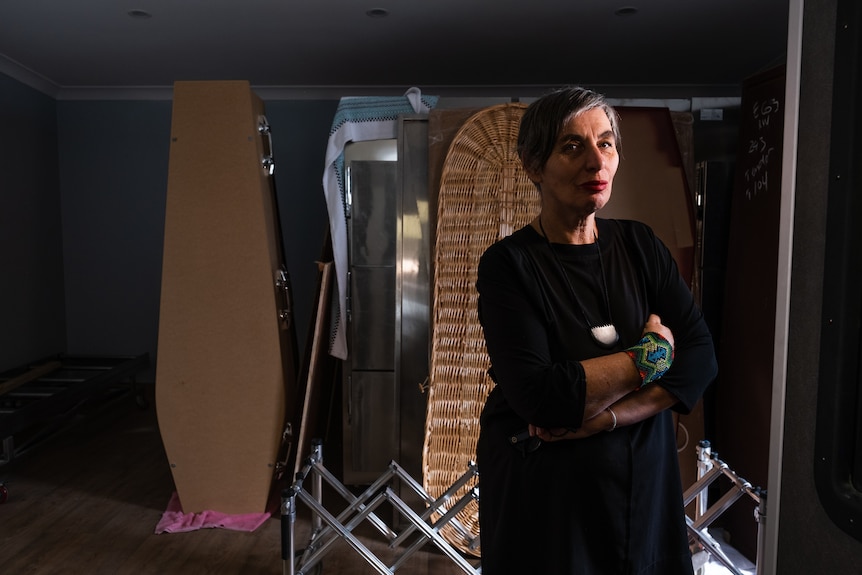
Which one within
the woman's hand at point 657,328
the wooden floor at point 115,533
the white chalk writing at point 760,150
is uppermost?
the white chalk writing at point 760,150

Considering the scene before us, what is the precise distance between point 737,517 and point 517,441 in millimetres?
2267

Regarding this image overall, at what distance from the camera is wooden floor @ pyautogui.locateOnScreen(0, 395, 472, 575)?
2.67 meters

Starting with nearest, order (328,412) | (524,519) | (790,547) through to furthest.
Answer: (790,547)
(524,519)
(328,412)

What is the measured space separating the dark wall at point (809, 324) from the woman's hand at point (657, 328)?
24cm

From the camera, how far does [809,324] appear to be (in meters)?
1.00

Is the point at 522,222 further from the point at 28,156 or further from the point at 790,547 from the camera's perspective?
the point at 28,156

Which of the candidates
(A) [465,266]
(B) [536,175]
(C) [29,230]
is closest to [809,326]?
(B) [536,175]

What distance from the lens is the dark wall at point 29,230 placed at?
14.3 ft

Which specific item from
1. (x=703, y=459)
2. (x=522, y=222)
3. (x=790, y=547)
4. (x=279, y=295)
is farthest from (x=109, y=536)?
(x=790, y=547)

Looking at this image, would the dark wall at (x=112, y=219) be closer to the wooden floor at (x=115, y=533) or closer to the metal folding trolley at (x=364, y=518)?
the wooden floor at (x=115, y=533)

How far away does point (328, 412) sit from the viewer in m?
3.87

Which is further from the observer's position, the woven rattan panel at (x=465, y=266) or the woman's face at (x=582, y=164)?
the woven rattan panel at (x=465, y=266)

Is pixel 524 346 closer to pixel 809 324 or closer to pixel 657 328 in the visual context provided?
pixel 657 328

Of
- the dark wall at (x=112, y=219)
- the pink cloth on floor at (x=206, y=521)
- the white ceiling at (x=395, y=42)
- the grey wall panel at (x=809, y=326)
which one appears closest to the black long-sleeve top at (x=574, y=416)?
the grey wall panel at (x=809, y=326)
